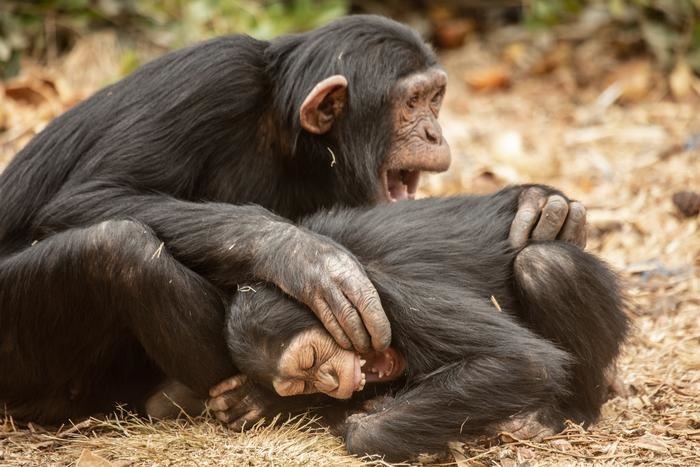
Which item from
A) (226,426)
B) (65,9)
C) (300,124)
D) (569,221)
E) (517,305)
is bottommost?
(226,426)

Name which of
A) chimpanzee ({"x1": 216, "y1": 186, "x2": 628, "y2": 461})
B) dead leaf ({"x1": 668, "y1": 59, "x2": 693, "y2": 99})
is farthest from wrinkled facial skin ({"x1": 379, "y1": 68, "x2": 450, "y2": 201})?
dead leaf ({"x1": 668, "y1": 59, "x2": 693, "y2": 99})

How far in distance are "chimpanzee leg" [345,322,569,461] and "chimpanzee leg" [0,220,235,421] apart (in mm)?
901

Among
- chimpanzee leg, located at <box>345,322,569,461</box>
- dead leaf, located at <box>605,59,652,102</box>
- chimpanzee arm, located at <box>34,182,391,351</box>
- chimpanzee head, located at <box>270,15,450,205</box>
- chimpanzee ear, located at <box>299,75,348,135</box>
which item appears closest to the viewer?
chimpanzee leg, located at <box>345,322,569,461</box>

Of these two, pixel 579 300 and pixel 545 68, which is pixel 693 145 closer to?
pixel 545 68

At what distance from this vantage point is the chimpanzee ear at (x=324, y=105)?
6531mm

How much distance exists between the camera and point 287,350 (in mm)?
5223

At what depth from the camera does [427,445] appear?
516 centimetres

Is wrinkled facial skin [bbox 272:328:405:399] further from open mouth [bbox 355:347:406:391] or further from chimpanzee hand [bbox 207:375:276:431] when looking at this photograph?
chimpanzee hand [bbox 207:375:276:431]

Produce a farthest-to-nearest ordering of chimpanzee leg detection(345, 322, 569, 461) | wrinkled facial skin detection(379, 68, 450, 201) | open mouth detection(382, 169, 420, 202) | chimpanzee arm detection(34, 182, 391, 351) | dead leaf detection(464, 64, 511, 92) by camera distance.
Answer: dead leaf detection(464, 64, 511, 92) < open mouth detection(382, 169, 420, 202) < wrinkled facial skin detection(379, 68, 450, 201) < chimpanzee arm detection(34, 182, 391, 351) < chimpanzee leg detection(345, 322, 569, 461)

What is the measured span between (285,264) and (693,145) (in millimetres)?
6028

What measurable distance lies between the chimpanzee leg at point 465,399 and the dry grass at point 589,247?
7.5 inches

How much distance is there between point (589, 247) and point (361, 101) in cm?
291

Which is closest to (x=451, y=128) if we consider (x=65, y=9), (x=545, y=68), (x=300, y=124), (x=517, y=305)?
(x=545, y=68)

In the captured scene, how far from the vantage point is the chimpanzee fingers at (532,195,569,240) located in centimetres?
591
